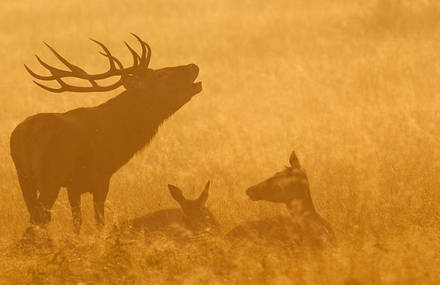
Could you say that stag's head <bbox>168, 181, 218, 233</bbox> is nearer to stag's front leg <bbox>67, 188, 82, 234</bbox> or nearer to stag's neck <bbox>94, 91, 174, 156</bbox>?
stag's front leg <bbox>67, 188, 82, 234</bbox>

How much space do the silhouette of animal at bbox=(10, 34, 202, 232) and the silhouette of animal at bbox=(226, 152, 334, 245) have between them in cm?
135

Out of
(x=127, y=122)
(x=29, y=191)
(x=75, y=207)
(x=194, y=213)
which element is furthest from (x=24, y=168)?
(x=194, y=213)

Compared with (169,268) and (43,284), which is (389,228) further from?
(43,284)

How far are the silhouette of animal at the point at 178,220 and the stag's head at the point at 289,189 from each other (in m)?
0.43

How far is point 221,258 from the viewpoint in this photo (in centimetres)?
709

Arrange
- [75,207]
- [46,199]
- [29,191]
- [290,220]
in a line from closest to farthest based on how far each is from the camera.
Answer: [290,220] < [46,199] < [29,191] < [75,207]

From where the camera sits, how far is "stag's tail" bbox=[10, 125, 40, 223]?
8508mm

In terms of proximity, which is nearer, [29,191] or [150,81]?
[29,191]

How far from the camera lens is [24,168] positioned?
856 cm

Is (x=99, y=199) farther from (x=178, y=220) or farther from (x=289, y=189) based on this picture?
(x=289, y=189)

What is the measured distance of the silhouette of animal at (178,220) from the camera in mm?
8273

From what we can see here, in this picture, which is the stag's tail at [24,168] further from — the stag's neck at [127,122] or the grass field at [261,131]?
the stag's neck at [127,122]

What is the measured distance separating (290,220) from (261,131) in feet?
19.3

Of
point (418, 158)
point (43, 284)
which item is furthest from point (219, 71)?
point (43, 284)
